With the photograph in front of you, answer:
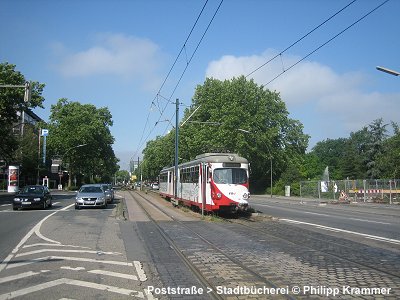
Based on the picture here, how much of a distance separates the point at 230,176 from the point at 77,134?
200 feet

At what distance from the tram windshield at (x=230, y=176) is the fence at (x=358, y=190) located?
2263cm

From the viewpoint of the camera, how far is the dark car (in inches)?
1037

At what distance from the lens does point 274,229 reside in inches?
651

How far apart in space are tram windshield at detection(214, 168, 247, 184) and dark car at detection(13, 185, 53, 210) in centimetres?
1161

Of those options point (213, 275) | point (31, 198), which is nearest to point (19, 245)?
point (213, 275)

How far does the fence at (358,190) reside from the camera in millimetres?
39938

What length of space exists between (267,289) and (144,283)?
2001mm

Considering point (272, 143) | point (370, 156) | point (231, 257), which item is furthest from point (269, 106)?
point (231, 257)

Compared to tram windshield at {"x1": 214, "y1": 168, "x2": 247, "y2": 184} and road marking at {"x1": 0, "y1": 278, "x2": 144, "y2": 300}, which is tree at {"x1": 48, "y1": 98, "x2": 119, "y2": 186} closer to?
tram windshield at {"x1": 214, "y1": 168, "x2": 247, "y2": 184}

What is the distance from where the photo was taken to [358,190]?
1719 inches

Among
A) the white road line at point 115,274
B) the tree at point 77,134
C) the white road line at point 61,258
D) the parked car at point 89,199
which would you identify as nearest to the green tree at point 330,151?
the tree at point 77,134

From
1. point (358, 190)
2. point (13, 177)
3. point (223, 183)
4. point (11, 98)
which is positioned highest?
point (11, 98)

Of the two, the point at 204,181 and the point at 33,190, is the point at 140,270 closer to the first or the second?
the point at 204,181

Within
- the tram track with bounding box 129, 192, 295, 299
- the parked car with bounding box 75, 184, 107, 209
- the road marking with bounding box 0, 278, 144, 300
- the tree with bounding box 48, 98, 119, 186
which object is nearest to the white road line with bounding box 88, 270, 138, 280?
the road marking with bounding box 0, 278, 144, 300
